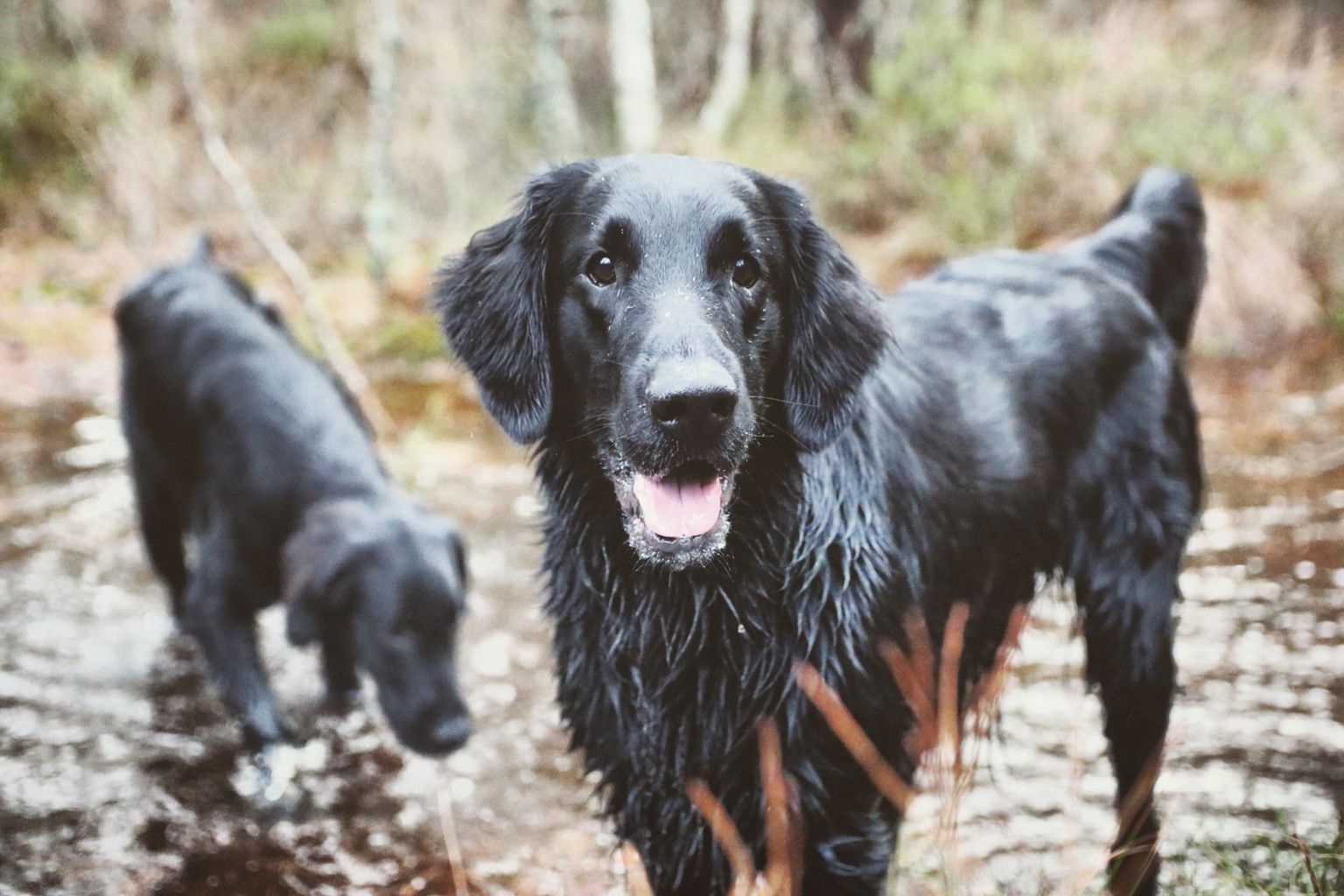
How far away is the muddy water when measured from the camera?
3205 mm

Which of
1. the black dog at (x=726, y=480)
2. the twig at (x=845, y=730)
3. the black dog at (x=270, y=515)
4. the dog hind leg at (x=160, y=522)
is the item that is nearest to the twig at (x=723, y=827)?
the black dog at (x=726, y=480)

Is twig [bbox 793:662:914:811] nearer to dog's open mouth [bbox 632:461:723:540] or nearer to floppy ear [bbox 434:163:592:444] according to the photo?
dog's open mouth [bbox 632:461:723:540]

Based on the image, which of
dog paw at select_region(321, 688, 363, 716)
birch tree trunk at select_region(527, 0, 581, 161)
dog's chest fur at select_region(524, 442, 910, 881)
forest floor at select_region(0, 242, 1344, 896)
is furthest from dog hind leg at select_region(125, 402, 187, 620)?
birch tree trunk at select_region(527, 0, 581, 161)

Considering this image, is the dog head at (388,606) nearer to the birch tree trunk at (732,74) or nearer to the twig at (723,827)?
the twig at (723,827)

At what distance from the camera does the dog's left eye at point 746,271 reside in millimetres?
2439

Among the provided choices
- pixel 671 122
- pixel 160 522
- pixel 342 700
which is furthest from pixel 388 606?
pixel 671 122

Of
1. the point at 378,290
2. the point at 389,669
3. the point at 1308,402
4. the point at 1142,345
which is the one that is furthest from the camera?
the point at 378,290

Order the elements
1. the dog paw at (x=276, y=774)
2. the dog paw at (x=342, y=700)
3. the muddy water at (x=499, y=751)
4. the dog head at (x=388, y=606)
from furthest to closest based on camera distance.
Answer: the dog paw at (x=342, y=700), the dog head at (x=388, y=606), the dog paw at (x=276, y=774), the muddy water at (x=499, y=751)

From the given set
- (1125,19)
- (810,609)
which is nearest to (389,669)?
(810,609)

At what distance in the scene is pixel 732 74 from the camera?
13609mm

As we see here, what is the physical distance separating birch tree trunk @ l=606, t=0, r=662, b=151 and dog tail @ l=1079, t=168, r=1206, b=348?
7.61 meters

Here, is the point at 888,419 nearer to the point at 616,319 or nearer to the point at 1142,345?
the point at 616,319

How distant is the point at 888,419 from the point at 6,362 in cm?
872

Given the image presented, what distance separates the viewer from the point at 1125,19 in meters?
10.3
